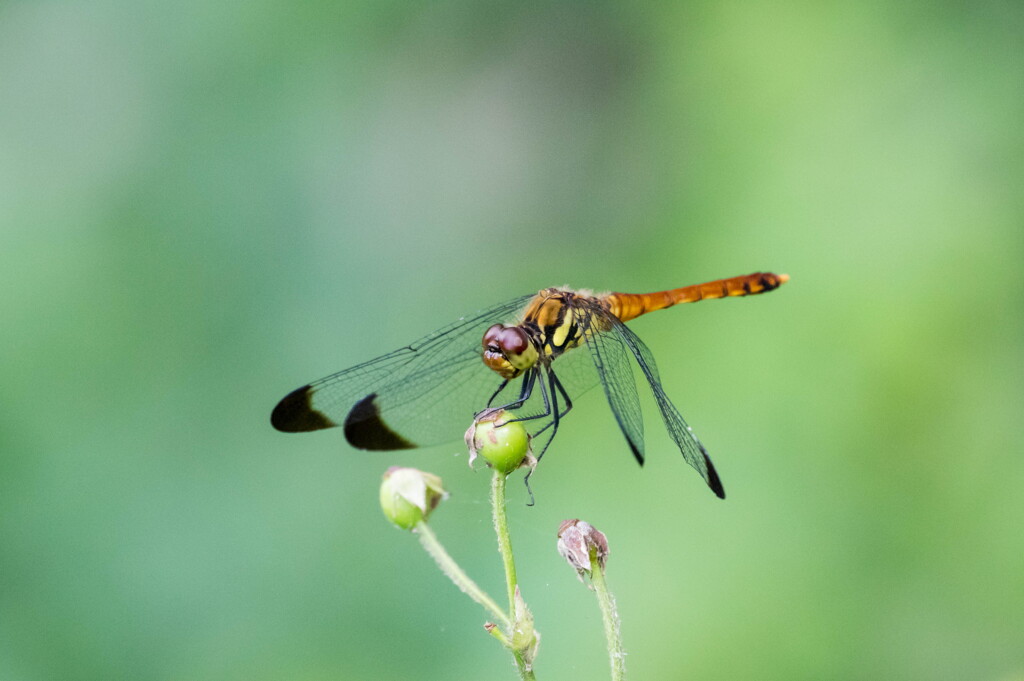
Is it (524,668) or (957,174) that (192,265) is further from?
(957,174)

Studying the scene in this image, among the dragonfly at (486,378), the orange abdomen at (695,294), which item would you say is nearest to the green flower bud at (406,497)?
the dragonfly at (486,378)

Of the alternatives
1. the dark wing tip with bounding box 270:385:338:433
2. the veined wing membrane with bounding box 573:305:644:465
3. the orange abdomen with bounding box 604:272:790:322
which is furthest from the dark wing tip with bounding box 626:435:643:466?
the orange abdomen with bounding box 604:272:790:322

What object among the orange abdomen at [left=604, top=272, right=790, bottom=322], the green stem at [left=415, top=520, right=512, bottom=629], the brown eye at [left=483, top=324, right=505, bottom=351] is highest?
the orange abdomen at [left=604, top=272, right=790, bottom=322]

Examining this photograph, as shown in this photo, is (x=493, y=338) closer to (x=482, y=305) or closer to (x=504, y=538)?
(x=504, y=538)

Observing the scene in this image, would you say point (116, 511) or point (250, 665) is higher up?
point (116, 511)

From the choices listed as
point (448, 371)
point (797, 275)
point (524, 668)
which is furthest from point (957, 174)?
point (524, 668)

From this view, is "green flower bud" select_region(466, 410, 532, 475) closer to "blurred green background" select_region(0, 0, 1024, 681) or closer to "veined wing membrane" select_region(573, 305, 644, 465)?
"veined wing membrane" select_region(573, 305, 644, 465)

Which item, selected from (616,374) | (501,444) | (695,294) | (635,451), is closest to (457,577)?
(501,444)
